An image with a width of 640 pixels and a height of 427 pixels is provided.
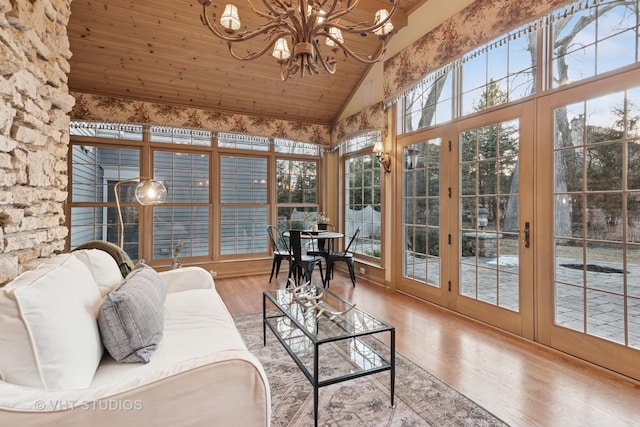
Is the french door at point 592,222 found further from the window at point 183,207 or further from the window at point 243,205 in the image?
the window at point 183,207

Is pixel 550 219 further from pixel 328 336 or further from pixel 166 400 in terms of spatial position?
pixel 166 400

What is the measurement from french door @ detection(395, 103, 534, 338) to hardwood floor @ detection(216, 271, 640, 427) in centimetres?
27

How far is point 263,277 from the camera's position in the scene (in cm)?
524

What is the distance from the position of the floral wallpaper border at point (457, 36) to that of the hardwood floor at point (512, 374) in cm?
266

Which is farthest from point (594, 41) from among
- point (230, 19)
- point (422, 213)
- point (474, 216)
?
point (230, 19)

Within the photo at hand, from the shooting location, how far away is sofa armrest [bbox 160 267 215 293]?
258 cm

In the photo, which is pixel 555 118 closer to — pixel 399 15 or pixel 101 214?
pixel 399 15

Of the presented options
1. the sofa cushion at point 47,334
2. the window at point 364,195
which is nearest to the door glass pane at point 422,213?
the window at point 364,195

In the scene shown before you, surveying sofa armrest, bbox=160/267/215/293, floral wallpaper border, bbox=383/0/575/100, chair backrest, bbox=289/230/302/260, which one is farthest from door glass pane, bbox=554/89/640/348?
sofa armrest, bbox=160/267/215/293

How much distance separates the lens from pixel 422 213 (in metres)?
3.96

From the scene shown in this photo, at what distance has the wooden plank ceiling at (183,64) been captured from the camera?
3.67 m

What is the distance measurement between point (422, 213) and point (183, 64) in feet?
12.3

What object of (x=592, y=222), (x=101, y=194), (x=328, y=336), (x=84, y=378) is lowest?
(x=328, y=336)

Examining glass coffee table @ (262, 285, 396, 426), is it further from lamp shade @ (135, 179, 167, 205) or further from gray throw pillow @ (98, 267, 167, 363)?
lamp shade @ (135, 179, 167, 205)
